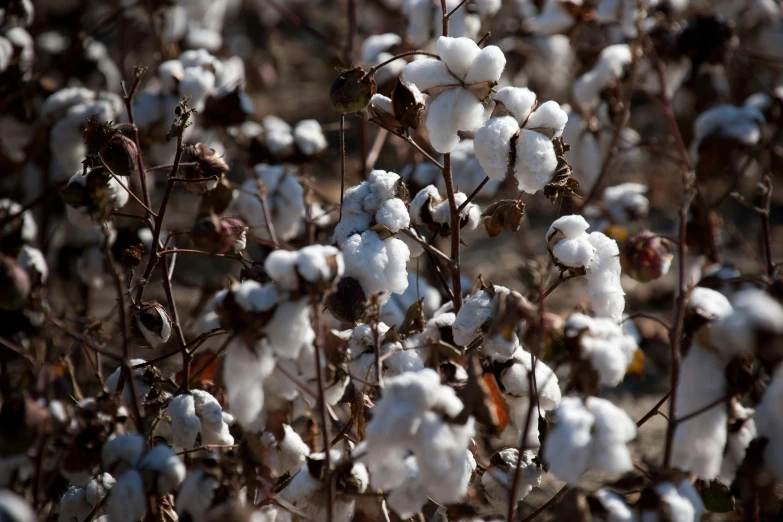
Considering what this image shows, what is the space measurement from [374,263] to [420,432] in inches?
13.4

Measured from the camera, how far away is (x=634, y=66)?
229cm

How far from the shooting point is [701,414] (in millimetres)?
1169

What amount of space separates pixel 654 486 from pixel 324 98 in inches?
179

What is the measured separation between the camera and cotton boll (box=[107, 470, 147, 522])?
117 cm

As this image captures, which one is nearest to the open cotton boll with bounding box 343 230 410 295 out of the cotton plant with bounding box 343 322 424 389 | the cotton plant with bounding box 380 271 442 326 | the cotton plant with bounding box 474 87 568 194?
the cotton plant with bounding box 343 322 424 389

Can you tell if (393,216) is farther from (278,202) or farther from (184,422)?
(278,202)

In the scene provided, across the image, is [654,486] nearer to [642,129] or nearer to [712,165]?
[712,165]

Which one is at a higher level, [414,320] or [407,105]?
[407,105]

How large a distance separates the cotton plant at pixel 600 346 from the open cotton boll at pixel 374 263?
0.30 meters

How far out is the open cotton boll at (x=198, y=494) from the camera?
118 centimetres

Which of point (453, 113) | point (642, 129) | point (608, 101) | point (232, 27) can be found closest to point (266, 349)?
point (453, 113)

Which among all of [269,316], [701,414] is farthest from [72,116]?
[701,414]

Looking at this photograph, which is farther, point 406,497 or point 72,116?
point 72,116

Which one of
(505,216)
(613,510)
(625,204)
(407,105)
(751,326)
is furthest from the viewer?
(625,204)
